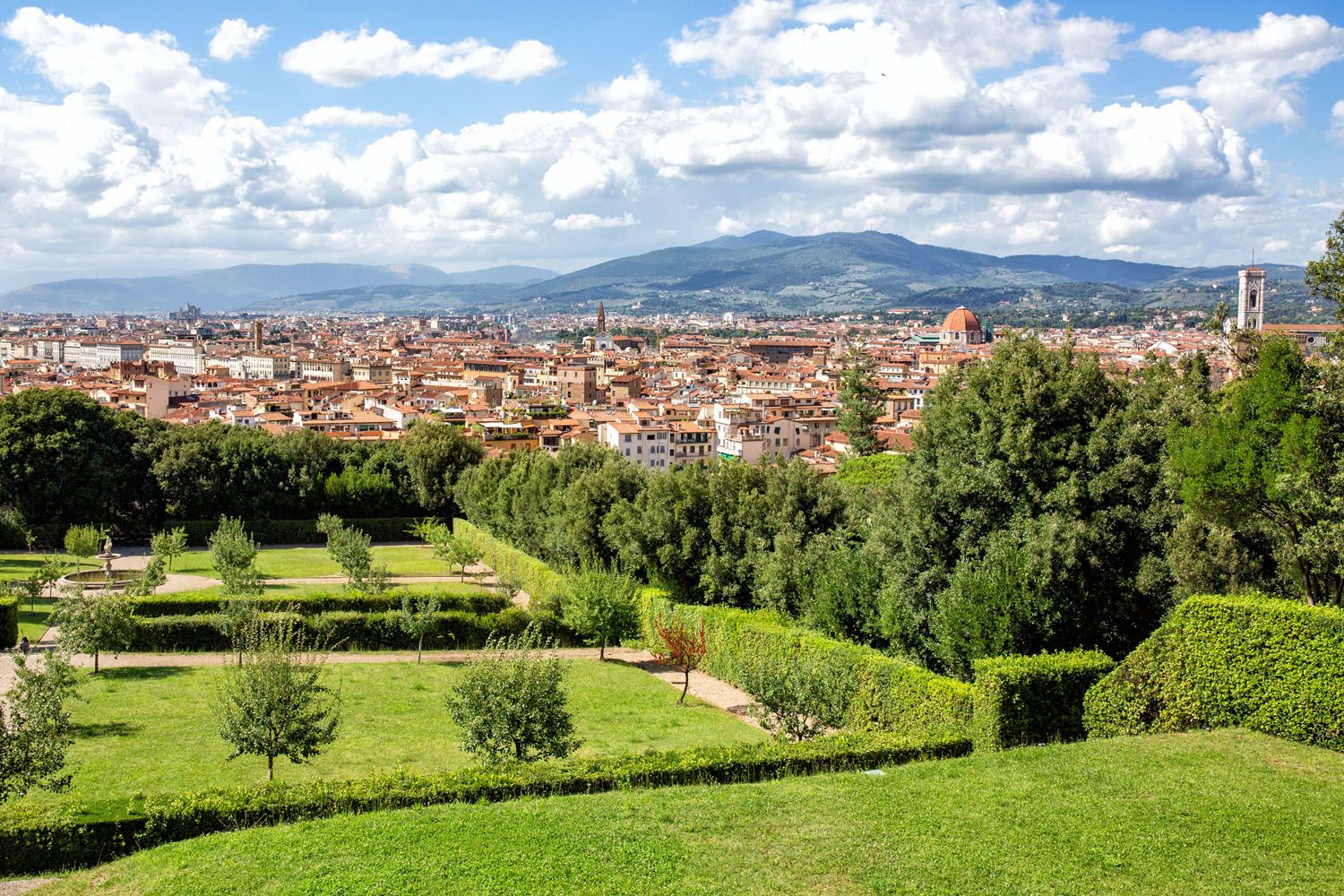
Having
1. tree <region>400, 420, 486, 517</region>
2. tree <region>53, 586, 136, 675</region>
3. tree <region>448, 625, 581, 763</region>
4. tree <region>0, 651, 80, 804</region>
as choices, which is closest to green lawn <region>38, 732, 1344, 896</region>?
tree <region>448, 625, 581, 763</region>

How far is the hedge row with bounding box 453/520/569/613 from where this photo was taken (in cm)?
3597

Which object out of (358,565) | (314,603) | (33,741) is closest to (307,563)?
(358,565)

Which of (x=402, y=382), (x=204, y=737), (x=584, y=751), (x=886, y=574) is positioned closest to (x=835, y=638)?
(x=886, y=574)

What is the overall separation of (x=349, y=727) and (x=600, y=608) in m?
9.77

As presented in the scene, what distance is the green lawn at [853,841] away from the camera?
37.5 feet

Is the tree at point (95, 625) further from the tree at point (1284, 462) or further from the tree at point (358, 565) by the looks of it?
the tree at point (1284, 462)

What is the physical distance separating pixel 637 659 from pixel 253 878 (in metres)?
20.9

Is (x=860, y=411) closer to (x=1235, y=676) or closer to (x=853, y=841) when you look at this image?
(x=1235, y=676)

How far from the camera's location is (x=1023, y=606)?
2156 cm

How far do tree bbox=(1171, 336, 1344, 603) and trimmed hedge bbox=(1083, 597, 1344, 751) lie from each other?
12.2 ft

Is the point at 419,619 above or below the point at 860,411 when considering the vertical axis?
below

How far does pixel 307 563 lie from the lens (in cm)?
4866

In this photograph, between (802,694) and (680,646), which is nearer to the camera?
(802,694)

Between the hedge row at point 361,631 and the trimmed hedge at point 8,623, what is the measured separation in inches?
123
